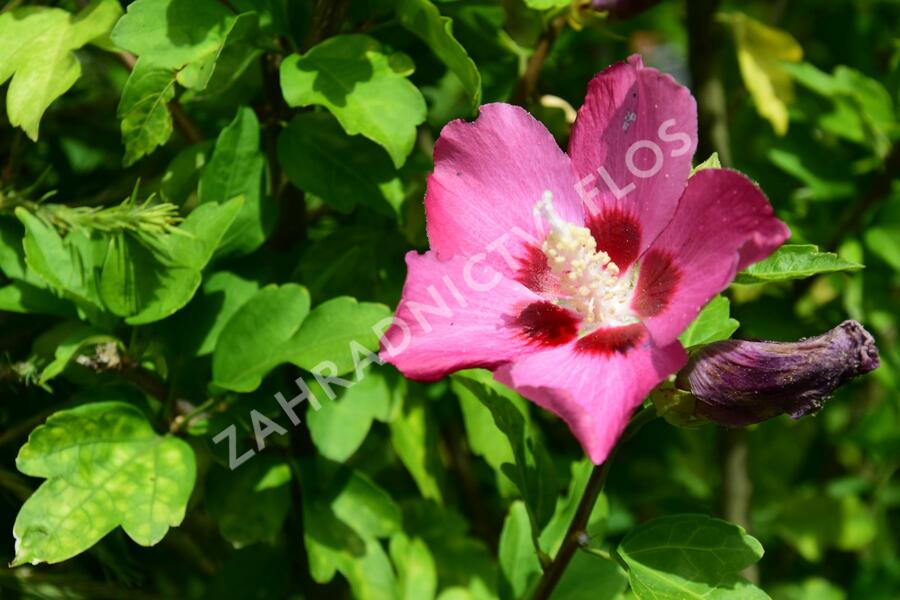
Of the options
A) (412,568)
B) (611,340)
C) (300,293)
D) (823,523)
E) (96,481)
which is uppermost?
(611,340)

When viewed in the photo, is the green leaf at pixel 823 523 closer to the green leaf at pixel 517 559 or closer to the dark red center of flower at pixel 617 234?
the green leaf at pixel 517 559

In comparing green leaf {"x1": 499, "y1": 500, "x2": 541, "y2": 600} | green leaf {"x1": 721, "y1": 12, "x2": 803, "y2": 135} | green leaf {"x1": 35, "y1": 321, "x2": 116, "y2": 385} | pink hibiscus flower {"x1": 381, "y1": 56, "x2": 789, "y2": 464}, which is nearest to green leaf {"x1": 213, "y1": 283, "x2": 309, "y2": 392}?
green leaf {"x1": 35, "y1": 321, "x2": 116, "y2": 385}

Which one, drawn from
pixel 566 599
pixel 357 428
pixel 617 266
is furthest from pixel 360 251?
pixel 566 599

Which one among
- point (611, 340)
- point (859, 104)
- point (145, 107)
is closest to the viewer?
point (611, 340)

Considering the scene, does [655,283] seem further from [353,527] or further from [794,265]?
[353,527]

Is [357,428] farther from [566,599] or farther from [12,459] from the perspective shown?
[12,459]

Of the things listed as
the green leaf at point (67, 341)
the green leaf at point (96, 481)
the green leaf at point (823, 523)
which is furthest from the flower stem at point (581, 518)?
the green leaf at point (823, 523)

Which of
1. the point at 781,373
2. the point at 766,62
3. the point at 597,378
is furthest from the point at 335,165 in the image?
the point at 766,62
